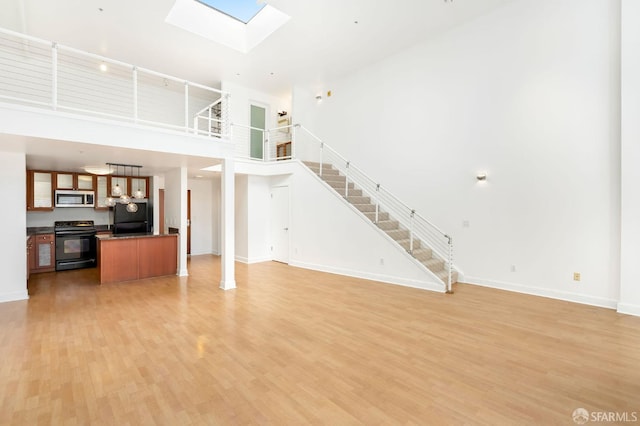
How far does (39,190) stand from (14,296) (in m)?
3.40

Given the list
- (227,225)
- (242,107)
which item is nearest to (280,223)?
(227,225)

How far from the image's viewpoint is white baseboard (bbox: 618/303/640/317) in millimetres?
4441

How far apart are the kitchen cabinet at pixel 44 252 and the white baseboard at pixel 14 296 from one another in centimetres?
243

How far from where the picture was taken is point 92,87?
326 inches

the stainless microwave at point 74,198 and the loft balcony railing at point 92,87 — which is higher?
the loft balcony railing at point 92,87

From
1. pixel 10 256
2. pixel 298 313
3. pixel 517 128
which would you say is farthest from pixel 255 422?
pixel 517 128

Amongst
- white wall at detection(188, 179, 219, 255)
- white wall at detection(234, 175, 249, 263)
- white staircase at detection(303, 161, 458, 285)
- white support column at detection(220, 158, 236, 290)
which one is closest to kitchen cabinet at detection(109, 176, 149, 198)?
white wall at detection(188, 179, 219, 255)

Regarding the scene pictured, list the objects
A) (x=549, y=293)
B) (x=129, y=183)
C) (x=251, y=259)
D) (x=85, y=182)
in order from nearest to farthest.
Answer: (x=549, y=293) → (x=85, y=182) → (x=129, y=183) → (x=251, y=259)

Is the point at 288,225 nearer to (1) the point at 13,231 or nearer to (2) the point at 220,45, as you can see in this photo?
(2) the point at 220,45

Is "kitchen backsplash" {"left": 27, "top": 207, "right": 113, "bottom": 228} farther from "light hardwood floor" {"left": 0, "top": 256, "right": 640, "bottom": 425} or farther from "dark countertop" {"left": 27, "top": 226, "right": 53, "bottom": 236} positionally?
"light hardwood floor" {"left": 0, "top": 256, "right": 640, "bottom": 425}

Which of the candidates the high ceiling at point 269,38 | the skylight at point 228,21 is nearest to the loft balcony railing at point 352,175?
the high ceiling at point 269,38

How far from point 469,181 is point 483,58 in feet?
8.23

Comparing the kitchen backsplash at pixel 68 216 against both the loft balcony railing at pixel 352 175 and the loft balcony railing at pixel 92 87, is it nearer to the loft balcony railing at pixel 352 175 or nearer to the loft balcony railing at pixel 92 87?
the loft balcony railing at pixel 92 87

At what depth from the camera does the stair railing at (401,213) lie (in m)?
6.37
